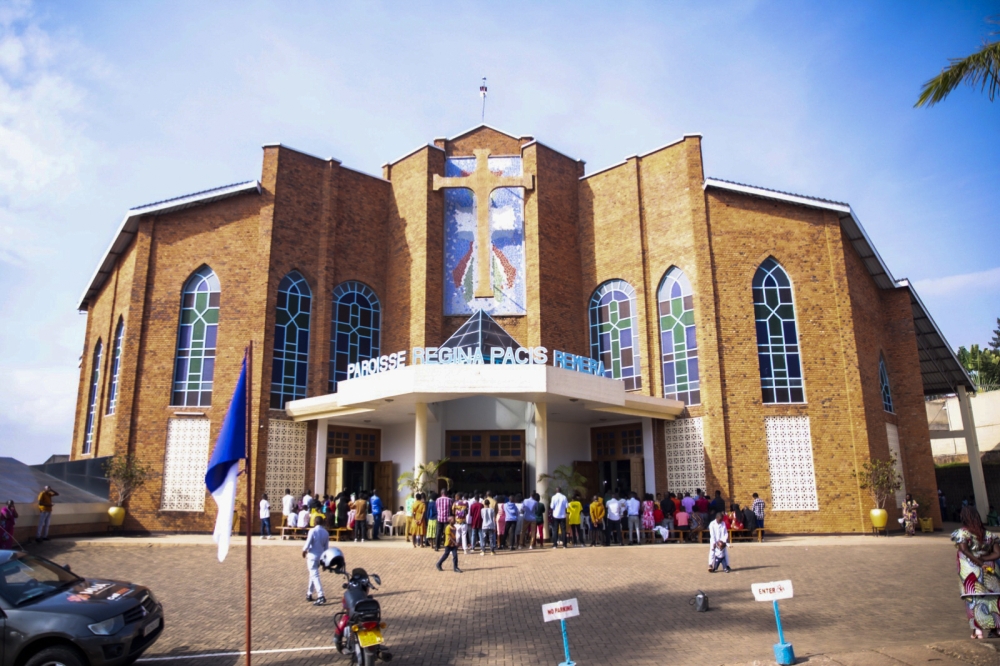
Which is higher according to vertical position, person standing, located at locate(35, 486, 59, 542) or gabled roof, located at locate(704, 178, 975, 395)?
gabled roof, located at locate(704, 178, 975, 395)

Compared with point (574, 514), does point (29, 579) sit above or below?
below

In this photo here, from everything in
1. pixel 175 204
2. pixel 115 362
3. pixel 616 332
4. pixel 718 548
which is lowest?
pixel 718 548

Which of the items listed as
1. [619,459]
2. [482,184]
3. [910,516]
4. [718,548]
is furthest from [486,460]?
[910,516]

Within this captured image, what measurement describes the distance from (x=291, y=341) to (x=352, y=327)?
2454mm

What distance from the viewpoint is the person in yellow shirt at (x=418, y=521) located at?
58.7 ft

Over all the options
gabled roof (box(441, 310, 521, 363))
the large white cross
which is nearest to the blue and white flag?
gabled roof (box(441, 310, 521, 363))

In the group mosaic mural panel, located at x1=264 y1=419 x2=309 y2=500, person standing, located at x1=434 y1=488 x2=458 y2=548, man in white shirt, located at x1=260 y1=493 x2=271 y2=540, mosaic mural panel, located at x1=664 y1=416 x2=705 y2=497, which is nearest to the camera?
person standing, located at x1=434 y1=488 x2=458 y2=548

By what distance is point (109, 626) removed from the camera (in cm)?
715

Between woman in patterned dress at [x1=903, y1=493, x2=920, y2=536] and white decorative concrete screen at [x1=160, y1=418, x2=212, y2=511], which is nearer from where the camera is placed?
woman in patterned dress at [x1=903, y1=493, x2=920, y2=536]

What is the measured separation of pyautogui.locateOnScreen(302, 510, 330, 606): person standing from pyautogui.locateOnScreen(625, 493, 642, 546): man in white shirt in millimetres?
10391

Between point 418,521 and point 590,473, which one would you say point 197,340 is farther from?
point 590,473

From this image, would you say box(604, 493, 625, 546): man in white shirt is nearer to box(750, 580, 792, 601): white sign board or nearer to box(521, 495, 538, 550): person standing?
box(521, 495, 538, 550): person standing

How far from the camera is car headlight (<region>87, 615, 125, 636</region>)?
7027 mm

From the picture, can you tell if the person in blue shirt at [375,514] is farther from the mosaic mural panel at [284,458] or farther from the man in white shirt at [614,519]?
the man in white shirt at [614,519]
